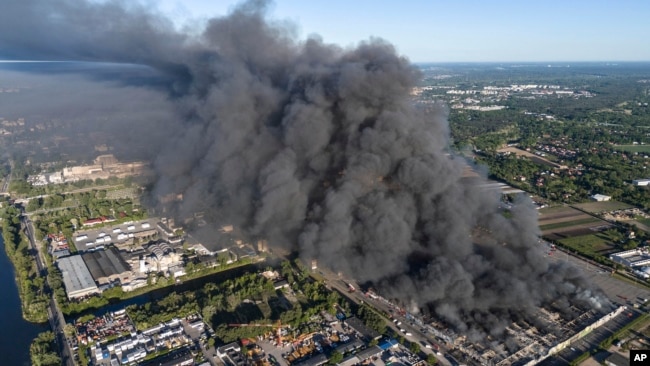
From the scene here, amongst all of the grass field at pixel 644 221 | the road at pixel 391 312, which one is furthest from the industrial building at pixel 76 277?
the grass field at pixel 644 221

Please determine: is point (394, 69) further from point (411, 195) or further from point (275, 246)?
point (275, 246)

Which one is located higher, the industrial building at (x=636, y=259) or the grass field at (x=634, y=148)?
the grass field at (x=634, y=148)

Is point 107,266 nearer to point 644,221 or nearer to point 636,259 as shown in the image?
point 636,259

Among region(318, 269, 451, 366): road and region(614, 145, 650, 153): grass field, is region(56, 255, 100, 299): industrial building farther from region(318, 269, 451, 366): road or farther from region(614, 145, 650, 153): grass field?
region(614, 145, 650, 153): grass field

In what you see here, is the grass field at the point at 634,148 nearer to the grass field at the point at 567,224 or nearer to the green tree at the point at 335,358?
the grass field at the point at 567,224

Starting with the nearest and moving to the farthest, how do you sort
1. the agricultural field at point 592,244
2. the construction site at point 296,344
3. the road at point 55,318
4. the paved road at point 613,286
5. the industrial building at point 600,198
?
the construction site at point 296,344
the road at point 55,318
the paved road at point 613,286
the agricultural field at point 592,244
the industrial building at point 600,198

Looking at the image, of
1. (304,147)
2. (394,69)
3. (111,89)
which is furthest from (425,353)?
(111,89)

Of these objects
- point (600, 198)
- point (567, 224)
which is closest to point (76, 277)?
point (567, 224)

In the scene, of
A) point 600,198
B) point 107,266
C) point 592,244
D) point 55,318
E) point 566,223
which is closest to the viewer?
point 55,318
